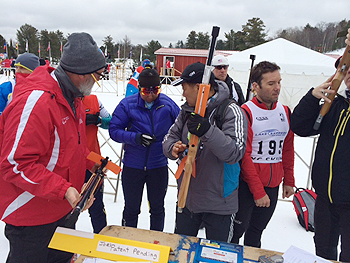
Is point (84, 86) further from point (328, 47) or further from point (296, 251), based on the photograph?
point (328, 47)

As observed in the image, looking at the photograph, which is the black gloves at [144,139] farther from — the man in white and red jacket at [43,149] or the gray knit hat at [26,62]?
the gray knit hat at [26,62]

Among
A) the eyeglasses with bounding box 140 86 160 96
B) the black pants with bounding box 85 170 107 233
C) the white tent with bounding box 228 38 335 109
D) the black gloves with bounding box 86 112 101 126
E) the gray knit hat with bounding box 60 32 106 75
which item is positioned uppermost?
the white tent with bounding box 228 38 335 109

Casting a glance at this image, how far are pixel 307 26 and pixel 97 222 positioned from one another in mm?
75555

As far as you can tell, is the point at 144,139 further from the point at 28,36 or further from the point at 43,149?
the point at 28,36

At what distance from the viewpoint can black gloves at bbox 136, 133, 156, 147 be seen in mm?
2365

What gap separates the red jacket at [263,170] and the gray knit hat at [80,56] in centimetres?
126

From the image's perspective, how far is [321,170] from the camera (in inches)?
70.7

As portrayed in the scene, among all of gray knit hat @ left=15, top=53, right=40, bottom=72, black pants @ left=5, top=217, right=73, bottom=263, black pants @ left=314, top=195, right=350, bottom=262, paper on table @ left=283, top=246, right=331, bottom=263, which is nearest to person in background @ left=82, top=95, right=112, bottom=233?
black pants @ left=5, top=217, right=73, bottom=263

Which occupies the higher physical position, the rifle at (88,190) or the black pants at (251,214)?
the rifle at (88,190)

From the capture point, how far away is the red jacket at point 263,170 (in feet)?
6.57

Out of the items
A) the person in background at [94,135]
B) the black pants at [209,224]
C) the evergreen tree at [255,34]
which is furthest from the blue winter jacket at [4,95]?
the evergreen tree at [255,34]

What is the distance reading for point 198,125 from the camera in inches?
58.3

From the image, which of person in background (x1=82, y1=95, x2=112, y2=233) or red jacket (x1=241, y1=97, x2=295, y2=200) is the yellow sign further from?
person in background (x1=82, y1=95, x2=112, y2=233)

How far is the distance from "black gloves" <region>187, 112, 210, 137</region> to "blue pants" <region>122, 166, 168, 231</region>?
3.94 feet
